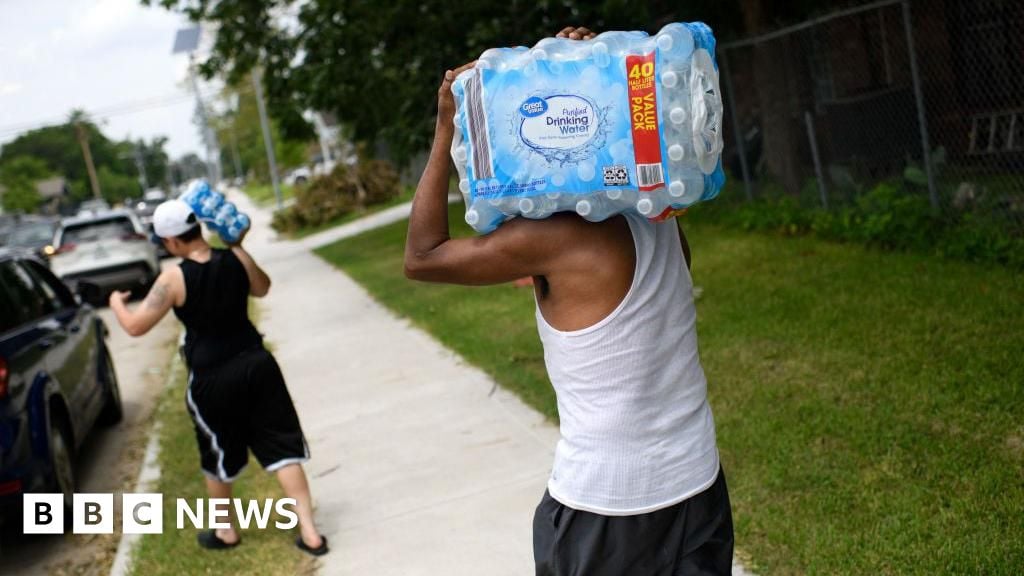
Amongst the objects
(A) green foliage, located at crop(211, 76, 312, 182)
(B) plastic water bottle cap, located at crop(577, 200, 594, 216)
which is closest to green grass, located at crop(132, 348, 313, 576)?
(B) plastic water bottle cap, located at crop(577, 200, 594, 216)

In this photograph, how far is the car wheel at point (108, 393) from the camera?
7887 millimetres

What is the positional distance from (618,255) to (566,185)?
197 mm

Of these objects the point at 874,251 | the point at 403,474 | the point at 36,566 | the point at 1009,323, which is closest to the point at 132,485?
the point at 36,566

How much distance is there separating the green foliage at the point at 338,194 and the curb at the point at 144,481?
15913 millimetres

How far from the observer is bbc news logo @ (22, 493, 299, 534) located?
5176 mm

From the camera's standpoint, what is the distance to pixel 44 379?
233 inches

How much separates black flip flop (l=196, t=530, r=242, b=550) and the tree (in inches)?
3501

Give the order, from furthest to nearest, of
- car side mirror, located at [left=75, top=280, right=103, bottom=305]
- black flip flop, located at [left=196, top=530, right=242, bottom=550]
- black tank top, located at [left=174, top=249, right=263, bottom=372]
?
car side mirror, located at [left=75, top=280, right=103, bottom=305] < black flip flop, located at [left=196, top=530, right=242, bottom=550] < black tank top, located at [left=174, top=249, right=263, bottom=372]

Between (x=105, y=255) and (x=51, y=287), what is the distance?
30.6 feet

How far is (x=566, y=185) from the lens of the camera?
87.1 inches

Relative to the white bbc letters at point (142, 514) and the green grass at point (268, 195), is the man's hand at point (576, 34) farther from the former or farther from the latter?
the green grass at point (268, 195)

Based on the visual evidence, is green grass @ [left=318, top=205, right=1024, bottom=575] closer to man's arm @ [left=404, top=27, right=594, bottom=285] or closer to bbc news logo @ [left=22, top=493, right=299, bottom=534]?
Answer: bbc news logo @ [left=22, top=493, right=299, bottom=534]

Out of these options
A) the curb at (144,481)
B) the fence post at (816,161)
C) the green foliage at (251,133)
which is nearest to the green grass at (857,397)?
the fence post at (816,161)

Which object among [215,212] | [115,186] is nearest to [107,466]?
[215,212]
